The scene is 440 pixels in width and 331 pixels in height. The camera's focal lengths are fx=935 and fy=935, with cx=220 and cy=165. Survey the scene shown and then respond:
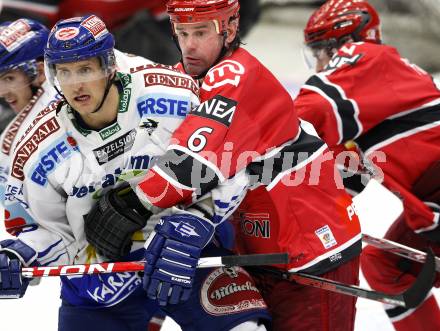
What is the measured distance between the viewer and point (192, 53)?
265cm

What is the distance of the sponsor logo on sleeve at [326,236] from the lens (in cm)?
251

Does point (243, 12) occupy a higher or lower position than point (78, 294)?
lower

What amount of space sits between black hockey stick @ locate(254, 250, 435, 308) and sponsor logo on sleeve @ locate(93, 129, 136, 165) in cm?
54

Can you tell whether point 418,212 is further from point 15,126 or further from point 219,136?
point 15,126

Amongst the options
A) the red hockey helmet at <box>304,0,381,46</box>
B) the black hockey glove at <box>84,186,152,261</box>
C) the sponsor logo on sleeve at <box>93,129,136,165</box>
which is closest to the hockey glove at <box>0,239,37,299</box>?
the black hockey glove at <box>84,186,152,261</box>

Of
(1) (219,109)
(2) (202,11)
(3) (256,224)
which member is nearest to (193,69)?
(2) (202,11)

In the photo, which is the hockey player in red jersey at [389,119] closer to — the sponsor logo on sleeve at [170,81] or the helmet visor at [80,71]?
the sponsor logo on sleeve at [170,81]

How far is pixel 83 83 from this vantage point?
2418mm

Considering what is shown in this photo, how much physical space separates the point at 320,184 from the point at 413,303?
16.2 inches

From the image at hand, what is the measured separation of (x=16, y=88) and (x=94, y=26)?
0.91 m

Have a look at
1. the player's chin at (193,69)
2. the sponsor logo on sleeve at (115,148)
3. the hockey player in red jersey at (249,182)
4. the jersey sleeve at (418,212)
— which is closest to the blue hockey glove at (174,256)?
the hockey player in red jersey at (249,182)

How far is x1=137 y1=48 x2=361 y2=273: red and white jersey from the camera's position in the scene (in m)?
2.36

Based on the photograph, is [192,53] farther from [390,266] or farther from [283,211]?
[390,266]

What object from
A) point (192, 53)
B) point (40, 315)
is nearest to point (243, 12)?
point (40, 315)
